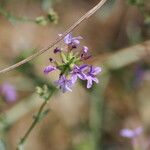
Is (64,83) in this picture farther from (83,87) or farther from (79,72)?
(83,87)

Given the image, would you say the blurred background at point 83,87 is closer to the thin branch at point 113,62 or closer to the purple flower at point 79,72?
the thin branch at point 113,62

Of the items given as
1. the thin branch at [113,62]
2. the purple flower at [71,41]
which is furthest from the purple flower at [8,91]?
the purple flower at [71,41]

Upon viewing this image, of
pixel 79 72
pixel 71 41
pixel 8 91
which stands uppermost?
pixel 8 91

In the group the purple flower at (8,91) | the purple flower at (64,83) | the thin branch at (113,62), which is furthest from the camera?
the thin branch at (113,62)

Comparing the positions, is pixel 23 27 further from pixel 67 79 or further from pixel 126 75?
pixel 67 79

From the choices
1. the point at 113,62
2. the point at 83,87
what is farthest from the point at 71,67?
the point at 113,62
